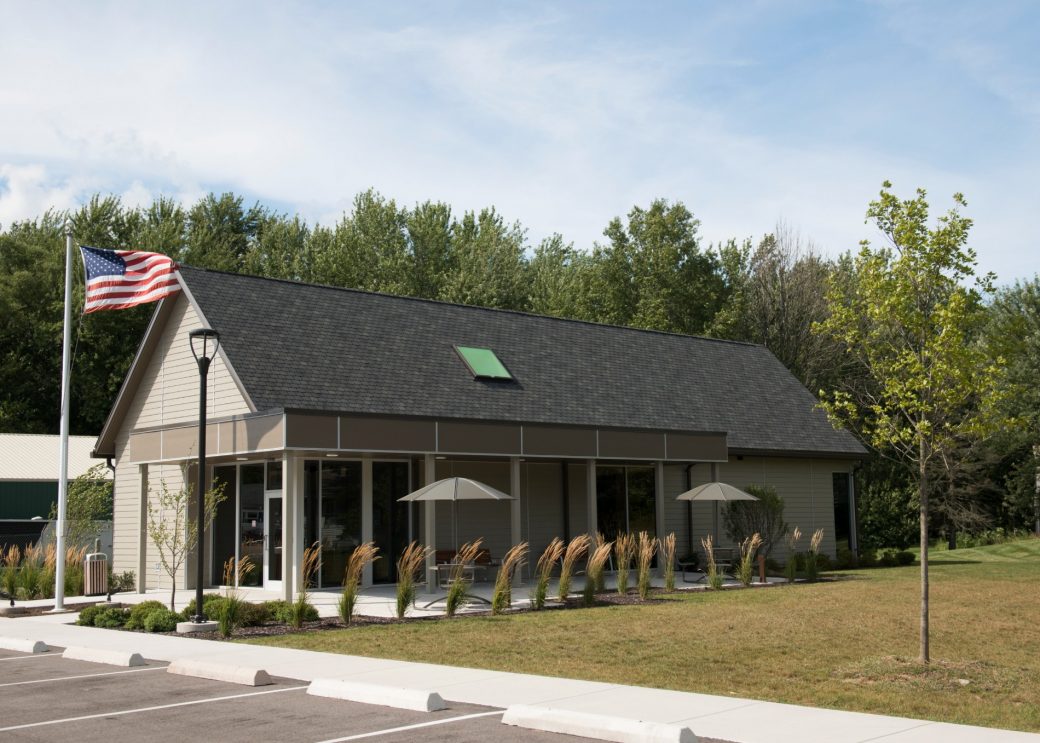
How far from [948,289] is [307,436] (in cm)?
1188

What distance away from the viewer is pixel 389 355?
25.2 m

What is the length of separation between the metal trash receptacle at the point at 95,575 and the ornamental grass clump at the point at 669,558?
12.5 meters

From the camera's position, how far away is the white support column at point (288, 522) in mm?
19953

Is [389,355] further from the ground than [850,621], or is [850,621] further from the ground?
[389,355]

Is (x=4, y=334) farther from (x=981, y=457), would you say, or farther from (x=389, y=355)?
(x=981, y=457)

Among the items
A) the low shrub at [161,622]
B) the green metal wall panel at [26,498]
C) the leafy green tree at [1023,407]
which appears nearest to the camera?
the low shrub at [161,622]

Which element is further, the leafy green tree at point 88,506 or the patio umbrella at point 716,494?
the leafy green tree at point 88,506

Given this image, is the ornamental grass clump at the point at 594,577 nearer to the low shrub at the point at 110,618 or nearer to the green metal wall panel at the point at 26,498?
the low shrub at the point at 110,618

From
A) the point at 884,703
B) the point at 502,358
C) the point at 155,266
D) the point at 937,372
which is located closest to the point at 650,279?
the point at 502,358

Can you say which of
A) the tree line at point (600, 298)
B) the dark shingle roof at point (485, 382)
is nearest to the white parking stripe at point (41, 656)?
the dark shingle roof at point (485, 382)

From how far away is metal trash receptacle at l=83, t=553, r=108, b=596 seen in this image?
24.0 meters

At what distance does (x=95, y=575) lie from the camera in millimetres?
24109

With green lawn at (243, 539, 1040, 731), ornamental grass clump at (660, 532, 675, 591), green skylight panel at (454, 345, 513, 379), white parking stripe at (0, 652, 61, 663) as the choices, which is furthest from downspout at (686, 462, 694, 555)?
white parking stripe at (0, 652, 61, 663)

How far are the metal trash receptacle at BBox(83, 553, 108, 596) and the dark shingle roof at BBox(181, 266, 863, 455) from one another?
592 cm
